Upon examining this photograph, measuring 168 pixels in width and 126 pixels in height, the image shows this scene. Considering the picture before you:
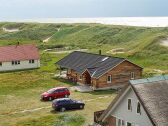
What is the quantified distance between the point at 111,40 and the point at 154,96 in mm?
114110

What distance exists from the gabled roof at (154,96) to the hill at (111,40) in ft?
147

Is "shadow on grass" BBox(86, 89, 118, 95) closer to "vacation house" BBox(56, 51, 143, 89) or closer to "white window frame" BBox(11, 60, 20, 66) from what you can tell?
"vacation house" BBox(56, 51, 143, 89)

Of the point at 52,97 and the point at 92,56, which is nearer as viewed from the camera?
the point at 52,97

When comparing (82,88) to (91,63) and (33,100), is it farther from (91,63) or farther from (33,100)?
(33,100)

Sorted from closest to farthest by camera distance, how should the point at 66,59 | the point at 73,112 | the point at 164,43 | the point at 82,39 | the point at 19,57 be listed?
the point at 73,112, the point at 66,59, the point at 19,57, the point at 164,43, the point at 82,39

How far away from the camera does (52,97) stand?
53.5 m

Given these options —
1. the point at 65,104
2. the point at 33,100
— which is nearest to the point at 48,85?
the point at 33,100

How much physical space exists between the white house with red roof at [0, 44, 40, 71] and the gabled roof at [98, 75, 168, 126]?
56.4 m

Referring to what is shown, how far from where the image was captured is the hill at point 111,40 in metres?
93.5

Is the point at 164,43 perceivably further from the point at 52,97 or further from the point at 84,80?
the point at 52,97

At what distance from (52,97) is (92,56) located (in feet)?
55.9

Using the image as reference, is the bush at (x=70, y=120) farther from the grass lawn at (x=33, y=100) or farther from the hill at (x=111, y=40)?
the hill at (x=111, y=40)

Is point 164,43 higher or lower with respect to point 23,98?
higher

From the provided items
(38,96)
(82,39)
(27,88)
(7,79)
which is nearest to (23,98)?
(38,96)
